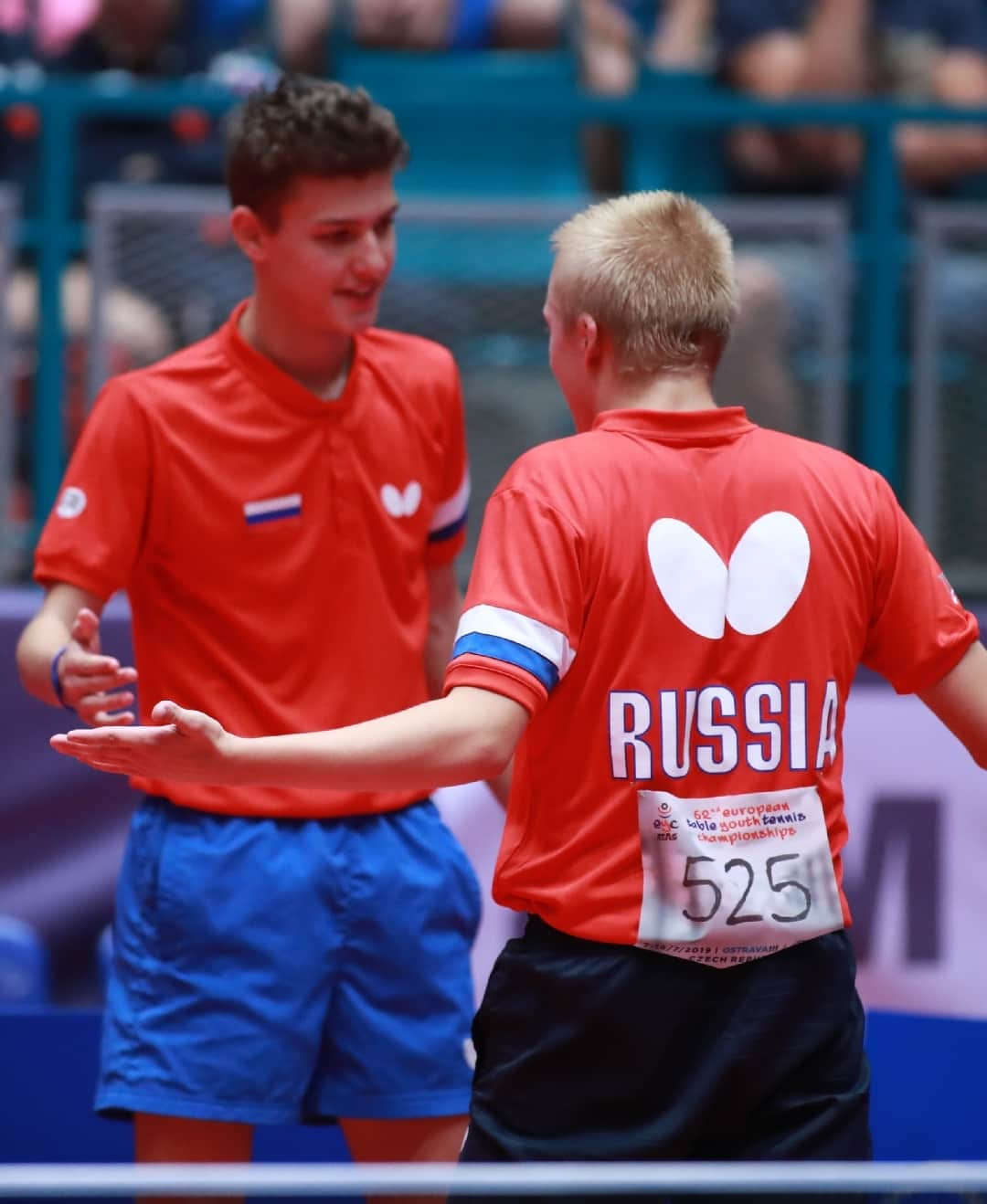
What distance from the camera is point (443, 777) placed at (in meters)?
1.84

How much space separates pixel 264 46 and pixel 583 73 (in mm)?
1208

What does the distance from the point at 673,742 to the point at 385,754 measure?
352mm

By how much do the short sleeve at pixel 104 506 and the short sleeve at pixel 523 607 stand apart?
0.75 metres

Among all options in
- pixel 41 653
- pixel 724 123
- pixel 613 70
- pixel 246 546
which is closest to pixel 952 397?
pixel 724 123

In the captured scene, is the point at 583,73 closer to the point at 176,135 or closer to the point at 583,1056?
the point at 176,135

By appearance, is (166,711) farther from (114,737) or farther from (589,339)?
(589,339)

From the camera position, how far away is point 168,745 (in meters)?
1.79

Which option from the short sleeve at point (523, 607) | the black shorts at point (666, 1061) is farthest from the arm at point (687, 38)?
the black shorts at point (666, 1061)

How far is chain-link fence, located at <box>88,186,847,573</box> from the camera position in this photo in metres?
4.64

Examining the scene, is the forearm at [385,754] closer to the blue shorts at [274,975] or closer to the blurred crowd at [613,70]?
the blue shorts at [274,975]

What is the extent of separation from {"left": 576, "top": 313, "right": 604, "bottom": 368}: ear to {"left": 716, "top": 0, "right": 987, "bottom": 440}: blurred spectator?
8.54 feet

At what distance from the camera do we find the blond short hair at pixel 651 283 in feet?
6.71

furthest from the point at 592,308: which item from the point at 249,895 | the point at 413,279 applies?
the point at 413,279

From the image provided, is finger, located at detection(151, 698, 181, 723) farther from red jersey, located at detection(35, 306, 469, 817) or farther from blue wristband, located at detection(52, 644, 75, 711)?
red jersey, located at detection(35, 306, 469, 817)
